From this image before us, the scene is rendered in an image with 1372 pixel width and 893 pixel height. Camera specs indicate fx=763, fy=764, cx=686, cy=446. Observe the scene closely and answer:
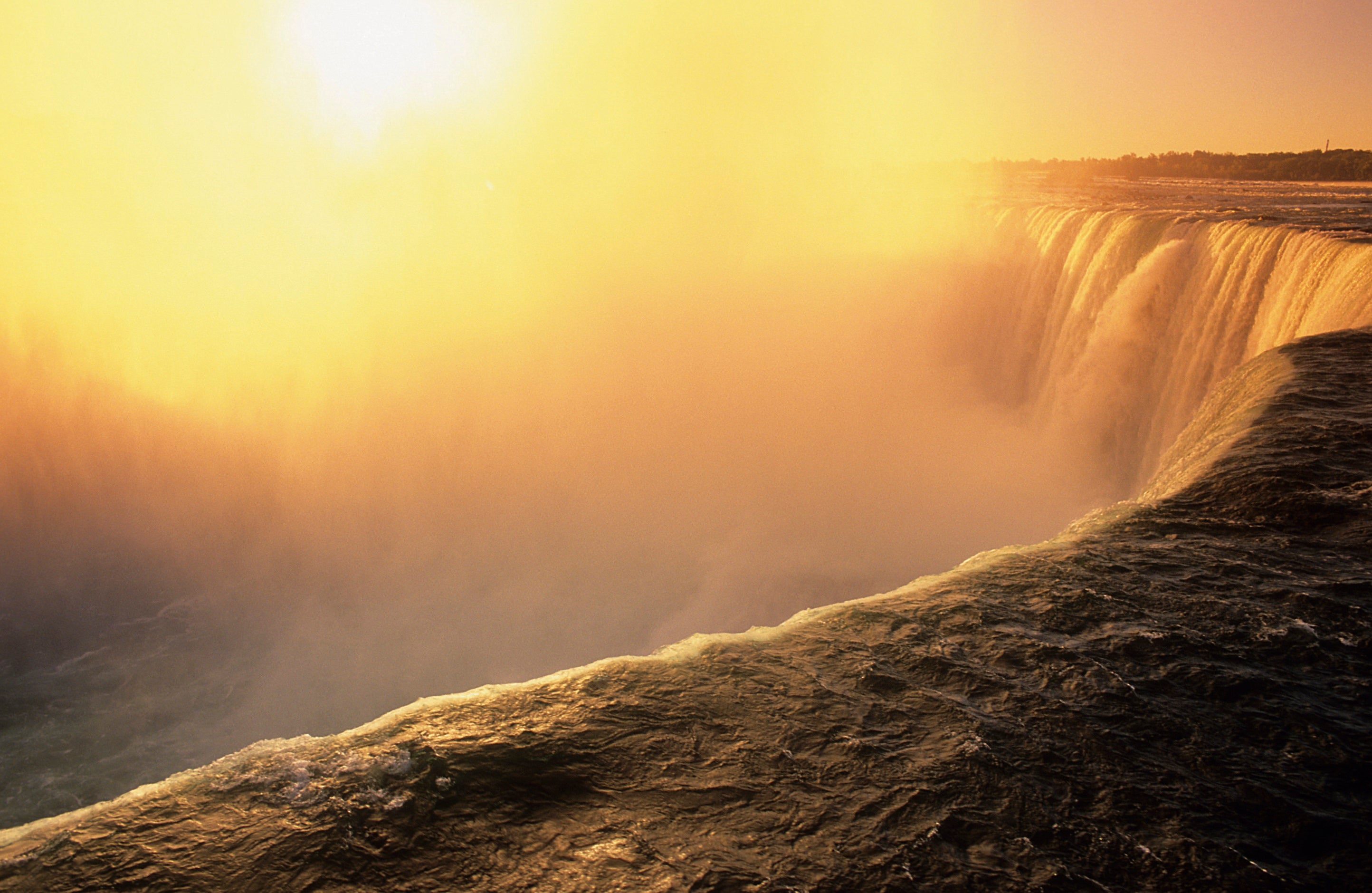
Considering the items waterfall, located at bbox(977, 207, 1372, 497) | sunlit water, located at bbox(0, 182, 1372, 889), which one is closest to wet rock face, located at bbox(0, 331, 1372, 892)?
→ sunlit water, located at bbox(0, 182, 1372, 889)

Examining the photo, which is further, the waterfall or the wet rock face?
the waterfall

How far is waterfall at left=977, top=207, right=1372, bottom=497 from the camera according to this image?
374 inches

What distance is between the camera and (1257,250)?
1046 cm

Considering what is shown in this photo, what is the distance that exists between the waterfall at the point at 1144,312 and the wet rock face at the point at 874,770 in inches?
279

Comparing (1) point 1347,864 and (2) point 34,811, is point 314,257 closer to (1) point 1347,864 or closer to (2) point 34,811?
(2) point 34,811

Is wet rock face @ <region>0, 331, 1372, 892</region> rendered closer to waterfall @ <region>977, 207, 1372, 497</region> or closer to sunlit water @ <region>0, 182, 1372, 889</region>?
sunlit water @ <region>0, 182, 1372, 889</region>

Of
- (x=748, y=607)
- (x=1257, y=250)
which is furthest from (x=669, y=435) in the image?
(x=1257, y=250)

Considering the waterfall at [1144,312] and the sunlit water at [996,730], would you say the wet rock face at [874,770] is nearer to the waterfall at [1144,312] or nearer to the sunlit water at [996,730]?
the sunlit water at [996,730]

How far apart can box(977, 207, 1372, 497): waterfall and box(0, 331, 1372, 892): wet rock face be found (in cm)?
708

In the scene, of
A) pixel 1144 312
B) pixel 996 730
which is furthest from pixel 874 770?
pixel 1144 312

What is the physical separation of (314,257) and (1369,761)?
71.3ft

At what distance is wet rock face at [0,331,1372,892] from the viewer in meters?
2.34

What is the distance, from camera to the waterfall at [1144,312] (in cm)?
950

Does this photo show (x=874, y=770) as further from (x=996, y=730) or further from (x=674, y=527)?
A: (x=674, y=527)
